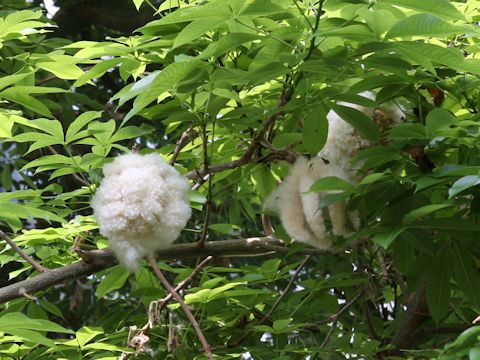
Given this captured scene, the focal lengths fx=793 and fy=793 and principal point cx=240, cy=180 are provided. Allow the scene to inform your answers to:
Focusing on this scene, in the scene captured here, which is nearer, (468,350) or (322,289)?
(468,350)

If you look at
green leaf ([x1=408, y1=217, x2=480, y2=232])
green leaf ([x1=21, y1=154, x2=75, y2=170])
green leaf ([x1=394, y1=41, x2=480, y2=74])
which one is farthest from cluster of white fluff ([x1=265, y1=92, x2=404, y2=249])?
green leaf ([x1=21, y1=154, x2=75, y2=170])

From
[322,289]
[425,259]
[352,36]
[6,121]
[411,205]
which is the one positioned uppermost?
[352,36]

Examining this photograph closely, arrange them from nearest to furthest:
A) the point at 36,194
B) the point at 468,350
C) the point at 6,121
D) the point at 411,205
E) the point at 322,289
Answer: the point at 468,350
the point at 411,205
the point at 6,121
the point at 36,194
the point at 322,289

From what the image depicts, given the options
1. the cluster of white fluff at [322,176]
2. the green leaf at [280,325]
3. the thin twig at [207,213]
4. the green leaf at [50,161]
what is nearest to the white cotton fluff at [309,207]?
the cluster of white fluff at [322,176]

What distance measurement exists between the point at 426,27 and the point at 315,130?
0.85 ft

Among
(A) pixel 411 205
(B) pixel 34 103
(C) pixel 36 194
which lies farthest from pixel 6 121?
(A) pixel 411 205

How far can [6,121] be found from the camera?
122cm

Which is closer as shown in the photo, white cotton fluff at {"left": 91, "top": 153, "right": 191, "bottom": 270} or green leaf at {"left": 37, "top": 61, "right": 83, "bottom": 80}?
white cotton fluff at {"left": 91, "top": 153, "right": 191, "bottom": 270}

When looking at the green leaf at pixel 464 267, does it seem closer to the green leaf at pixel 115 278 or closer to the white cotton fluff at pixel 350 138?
the white cotton fluff at pixel 350 138

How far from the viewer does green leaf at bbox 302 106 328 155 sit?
1104 mm

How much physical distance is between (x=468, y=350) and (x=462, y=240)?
254 mm

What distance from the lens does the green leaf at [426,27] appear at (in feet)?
2.94

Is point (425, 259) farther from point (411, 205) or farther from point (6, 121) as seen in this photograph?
point (6, 121)

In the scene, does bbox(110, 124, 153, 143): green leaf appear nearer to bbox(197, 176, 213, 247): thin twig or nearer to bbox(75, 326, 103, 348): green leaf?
bbox(197, 176, 213, 247): thin twig
